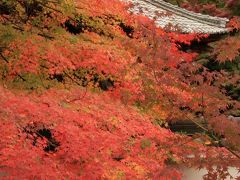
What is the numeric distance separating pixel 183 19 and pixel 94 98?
621 centimetres

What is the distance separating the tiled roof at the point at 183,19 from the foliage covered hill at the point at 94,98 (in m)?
2.58

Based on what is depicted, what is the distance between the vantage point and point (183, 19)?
11.8 metres

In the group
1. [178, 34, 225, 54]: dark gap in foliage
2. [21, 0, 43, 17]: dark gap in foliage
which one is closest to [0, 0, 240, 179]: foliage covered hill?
[21, 0, 43, 17]: dark gap in foliage

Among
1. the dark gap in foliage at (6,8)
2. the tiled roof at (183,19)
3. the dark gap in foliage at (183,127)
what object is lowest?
the dark gap in foliage at (183,127)

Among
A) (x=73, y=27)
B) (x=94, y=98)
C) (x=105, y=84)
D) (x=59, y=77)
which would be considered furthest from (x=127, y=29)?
(x=94, y=98)

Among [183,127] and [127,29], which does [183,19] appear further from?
[183,127]

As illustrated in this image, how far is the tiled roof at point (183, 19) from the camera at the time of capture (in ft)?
36.6

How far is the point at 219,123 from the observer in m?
5.02

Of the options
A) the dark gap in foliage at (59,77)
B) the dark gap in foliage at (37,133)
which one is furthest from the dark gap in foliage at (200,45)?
the dark gap in foliage at (37,133)

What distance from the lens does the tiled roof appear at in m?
11.1

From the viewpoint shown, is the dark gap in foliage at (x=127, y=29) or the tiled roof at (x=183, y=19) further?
the tiled roof at (x=183, y=19)

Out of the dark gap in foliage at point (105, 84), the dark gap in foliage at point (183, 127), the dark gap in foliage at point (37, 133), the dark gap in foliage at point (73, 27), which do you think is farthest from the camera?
the dark gap in foliage at point (183, 127)

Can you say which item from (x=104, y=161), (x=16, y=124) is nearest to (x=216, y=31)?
(x=104, y=161)

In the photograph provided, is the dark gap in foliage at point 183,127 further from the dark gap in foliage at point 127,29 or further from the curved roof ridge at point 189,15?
the curved roof ridge at point 189,15
